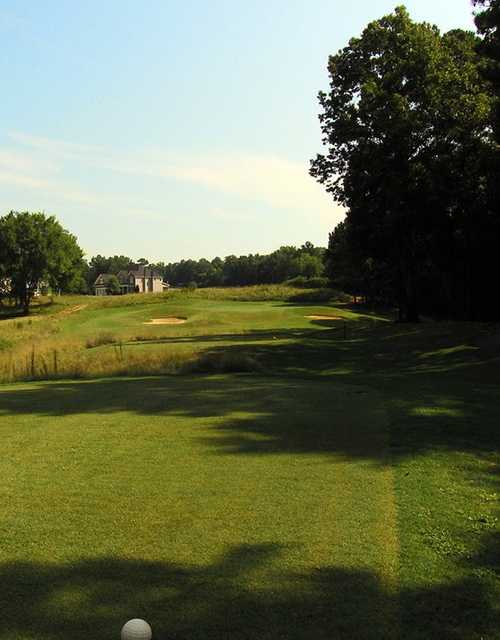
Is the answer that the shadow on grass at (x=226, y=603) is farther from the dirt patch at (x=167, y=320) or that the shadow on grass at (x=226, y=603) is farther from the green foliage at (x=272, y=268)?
the green foliage at (x=272, y=268)

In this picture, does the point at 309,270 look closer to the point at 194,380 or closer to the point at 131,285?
the point at 131,285

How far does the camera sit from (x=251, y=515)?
552 centimetres

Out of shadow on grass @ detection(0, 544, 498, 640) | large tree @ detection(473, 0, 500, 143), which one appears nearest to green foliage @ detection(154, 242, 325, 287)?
large tree @ detection(473, 0, 500, 143)

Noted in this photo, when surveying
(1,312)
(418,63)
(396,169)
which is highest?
(418,63)

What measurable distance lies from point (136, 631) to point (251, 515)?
7.53 feet

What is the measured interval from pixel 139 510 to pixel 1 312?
83080mm

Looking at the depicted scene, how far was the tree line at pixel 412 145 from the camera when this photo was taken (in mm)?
31938

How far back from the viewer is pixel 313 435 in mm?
8852

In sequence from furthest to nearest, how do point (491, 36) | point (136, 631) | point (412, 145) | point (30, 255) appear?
point (30, 255), point (412, 145), point (491, 36), point (136, 631)

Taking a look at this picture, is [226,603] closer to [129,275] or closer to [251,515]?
[251,515]

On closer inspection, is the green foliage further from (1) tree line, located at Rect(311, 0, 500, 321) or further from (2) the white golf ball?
(2) the white golf ball

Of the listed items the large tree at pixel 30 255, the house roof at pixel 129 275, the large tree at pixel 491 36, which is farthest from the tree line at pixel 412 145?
the house roof at pixel 129 275

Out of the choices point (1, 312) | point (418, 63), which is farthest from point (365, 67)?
point (1, 312)

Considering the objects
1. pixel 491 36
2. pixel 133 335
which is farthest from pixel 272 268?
pixel 491 36
